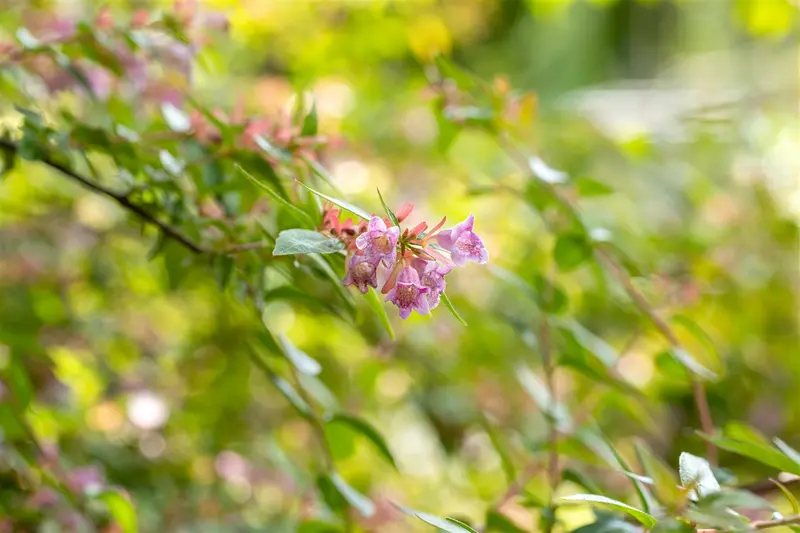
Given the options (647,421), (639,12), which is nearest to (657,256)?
(647,421)

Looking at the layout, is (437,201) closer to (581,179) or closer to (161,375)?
(161,375)

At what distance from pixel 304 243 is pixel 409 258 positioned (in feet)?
0.17

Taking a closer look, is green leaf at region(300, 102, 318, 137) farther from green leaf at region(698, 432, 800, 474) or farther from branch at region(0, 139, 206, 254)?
green leaf at region(698, 432, 800, 474)

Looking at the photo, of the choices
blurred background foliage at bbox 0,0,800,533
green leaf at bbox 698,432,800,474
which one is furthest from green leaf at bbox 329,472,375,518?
green leaf at bbox 698,432,800,474

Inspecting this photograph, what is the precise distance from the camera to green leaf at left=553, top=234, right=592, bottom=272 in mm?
740

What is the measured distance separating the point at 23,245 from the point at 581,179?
860mm

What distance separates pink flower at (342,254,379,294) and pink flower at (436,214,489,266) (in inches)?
1.6

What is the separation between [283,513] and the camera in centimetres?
109

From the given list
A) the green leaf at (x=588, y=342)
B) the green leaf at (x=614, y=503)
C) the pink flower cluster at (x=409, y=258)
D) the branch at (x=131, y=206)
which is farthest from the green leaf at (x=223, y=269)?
the green leaf at (x=588, y=342)

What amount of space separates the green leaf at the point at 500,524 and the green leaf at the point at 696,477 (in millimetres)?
213

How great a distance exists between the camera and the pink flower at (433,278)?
1.30 feet

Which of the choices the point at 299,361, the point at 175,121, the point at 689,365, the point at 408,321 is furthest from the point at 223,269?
the point at 408,321

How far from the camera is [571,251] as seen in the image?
0.74m

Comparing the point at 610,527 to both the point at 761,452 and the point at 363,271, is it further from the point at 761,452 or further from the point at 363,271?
the point at 363,271
